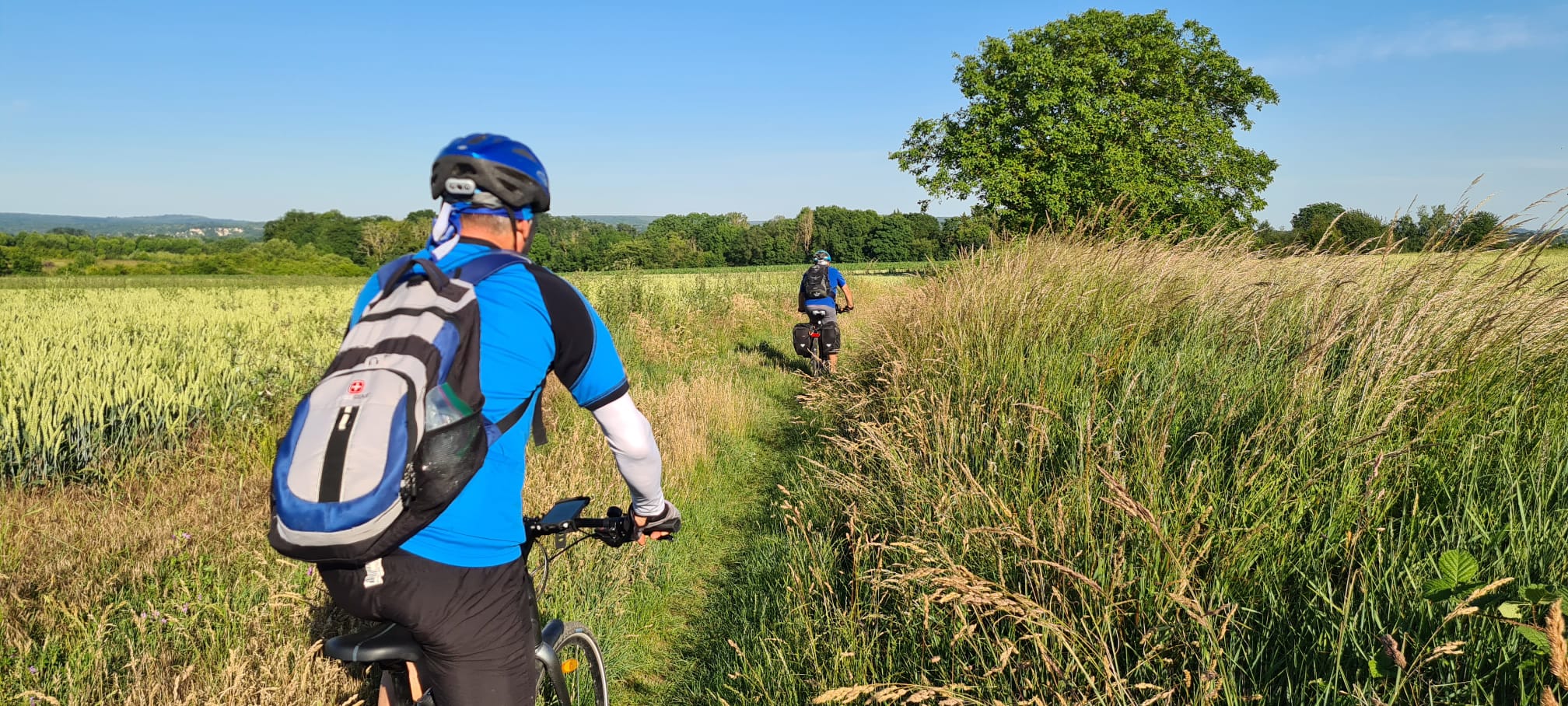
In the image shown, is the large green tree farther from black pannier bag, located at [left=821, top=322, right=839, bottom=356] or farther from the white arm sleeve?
the white arm sleeve

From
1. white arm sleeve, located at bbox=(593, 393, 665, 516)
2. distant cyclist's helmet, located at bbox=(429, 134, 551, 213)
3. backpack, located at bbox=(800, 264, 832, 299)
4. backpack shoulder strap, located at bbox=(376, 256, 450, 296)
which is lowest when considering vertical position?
white arm sleeve, located at bbox=(593, 393, 665, 516)

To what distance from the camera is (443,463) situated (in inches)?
62.9

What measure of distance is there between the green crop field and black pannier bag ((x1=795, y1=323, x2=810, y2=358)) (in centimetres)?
412

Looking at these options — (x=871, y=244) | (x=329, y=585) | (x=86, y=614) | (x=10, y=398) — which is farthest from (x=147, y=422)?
(x=871, y=244)

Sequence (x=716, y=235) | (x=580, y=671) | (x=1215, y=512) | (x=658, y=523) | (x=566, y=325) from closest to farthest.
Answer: (x=566, y=325) < (x=658, y=523) < (x=1215, y=512) < (x=580, y=671) < (x=716, y=235)

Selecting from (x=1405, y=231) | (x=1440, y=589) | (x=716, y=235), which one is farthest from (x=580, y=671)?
(x=716, y=235)

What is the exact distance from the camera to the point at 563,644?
2.74 meters

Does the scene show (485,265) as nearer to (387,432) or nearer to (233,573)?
(387,432)

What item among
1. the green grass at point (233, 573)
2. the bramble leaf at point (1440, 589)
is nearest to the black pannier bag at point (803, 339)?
the green grass at point (233, 573)

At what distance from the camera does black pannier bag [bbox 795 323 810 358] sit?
36.8 ft

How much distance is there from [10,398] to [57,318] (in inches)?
328

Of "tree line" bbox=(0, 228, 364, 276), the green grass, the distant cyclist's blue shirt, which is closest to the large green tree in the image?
the distant cyclist's blue shirt

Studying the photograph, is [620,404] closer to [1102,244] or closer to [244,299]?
[1102,244]

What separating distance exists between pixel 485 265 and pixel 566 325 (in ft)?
0.77
